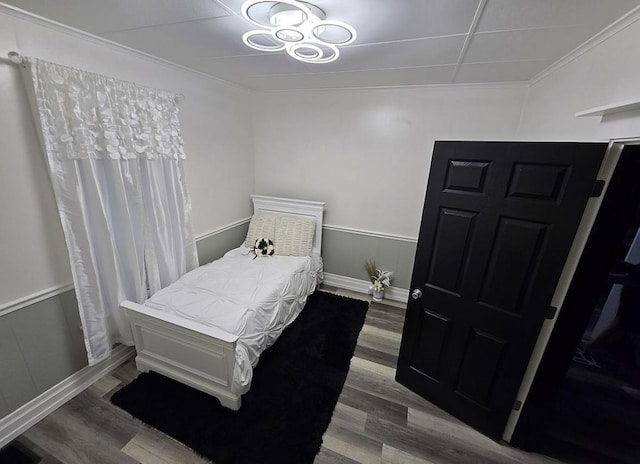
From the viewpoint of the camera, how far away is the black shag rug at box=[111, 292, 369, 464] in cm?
161

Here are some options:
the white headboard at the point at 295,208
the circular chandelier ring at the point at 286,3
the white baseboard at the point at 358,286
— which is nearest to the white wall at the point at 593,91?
the circular chandelier ring at the point at 286,3

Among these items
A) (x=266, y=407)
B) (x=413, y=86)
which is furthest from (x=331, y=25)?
(x=266, y=407)

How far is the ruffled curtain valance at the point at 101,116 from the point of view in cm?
155

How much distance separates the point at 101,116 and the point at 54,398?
2.02m

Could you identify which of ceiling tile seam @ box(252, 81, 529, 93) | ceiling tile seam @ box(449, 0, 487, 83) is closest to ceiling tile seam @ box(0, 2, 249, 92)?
ceiling tile seam @ box(252, 81, 529, 93)

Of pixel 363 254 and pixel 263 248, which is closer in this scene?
pixel 263 248

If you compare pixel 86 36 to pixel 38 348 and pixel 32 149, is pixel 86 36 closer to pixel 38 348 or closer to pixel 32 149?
pixel 32 149

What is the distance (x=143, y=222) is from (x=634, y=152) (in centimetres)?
312

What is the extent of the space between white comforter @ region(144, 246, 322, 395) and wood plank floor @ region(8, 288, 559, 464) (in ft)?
2.13

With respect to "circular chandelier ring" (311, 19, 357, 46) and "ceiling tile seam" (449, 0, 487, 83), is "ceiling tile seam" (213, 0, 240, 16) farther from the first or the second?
"ceiling tile seam" (449, 0, 487, 83)

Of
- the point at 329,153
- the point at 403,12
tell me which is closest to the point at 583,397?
the point at 403,12

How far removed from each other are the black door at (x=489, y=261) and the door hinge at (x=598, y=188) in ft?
0.11

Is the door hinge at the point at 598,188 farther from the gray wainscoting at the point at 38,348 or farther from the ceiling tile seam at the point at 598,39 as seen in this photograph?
the gray wainscoting at the point at 38,348

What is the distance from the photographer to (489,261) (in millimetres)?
1578
